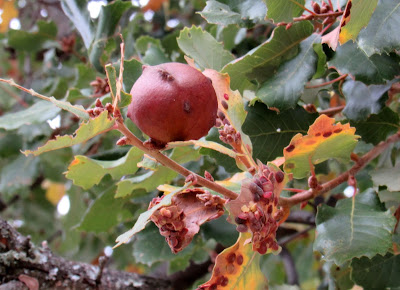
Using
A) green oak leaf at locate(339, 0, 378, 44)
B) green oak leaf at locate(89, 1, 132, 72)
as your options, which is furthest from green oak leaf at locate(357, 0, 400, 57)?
green oak leaf at locate(89, 1, 132, 72)

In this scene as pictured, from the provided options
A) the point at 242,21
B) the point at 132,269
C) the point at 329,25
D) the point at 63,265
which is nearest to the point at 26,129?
the point at 63,265

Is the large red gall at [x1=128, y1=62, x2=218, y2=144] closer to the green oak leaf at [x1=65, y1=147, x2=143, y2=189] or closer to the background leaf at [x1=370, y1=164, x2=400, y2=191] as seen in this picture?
the green oak leaf at [x1=65, y1=147, x2=143, y2=189]

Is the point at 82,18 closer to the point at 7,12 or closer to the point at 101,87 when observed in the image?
the point at 101,87

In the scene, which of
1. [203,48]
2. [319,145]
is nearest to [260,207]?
[319,145]

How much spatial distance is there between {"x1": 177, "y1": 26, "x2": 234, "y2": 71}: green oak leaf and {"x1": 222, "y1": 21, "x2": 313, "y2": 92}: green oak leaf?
6cm

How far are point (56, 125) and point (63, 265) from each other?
0.57 m

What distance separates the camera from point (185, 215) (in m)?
0.76

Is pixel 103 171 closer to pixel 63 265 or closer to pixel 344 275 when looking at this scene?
pixel 63 265

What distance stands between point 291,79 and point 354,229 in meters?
0.32

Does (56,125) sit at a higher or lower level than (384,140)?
lower

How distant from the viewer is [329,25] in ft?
3.39

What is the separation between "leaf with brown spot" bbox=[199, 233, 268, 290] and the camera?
83 cm

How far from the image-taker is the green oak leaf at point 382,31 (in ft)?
2.94

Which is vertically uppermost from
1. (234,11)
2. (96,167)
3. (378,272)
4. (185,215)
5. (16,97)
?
(234,11)
